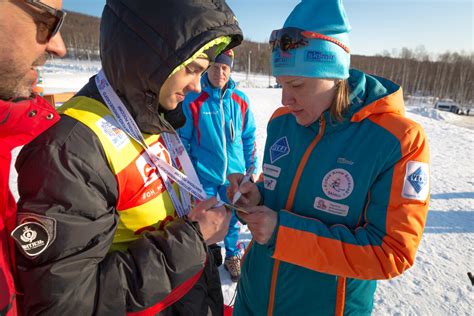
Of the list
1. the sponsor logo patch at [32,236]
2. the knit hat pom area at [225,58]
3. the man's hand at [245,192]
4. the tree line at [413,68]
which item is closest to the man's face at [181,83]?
the man's hand at [245,192]

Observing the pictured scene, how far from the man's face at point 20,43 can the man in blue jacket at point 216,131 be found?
217 centimetres

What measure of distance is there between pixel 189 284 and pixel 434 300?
285cm

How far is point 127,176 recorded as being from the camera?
3.67ft

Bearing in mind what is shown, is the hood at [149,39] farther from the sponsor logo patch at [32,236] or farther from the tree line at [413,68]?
the tree line at [413,68]

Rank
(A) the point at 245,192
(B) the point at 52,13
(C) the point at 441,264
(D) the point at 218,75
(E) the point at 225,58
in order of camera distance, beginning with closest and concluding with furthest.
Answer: (B) the point at 52,13
(A) the point at 245,192
(D) the point at 218,75
(E) the point at 225,58
(C) the point at 441,264

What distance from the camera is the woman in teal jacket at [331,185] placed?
122 centimetres

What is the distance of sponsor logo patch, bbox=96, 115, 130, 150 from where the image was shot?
1084 mm

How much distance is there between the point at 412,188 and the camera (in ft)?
3.92

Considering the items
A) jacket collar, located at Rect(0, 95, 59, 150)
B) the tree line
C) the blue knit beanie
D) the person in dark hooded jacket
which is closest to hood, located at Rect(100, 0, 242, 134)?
the person in dark hooded jacket

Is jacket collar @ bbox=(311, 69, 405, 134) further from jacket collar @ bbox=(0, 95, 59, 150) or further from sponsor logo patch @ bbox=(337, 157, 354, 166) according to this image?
jacket collar @ bbox=(0, 95, 59, 150)

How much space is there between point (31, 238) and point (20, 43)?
0.64 metres

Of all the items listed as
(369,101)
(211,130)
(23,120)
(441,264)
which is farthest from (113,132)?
(441,264)

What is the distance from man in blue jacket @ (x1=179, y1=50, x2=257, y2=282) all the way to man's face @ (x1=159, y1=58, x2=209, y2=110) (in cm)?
175

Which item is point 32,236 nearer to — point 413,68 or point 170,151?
point 170,151
